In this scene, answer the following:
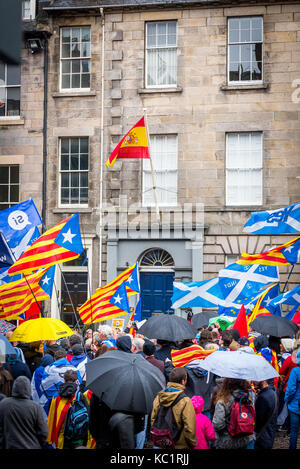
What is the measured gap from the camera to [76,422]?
23.8 feet

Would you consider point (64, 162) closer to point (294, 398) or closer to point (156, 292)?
point (156, 292)

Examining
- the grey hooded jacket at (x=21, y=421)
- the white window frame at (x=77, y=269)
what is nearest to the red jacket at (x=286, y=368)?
the grey hooded jacket at (x=21, y=421)

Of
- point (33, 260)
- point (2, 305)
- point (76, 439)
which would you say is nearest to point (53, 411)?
point (76, 439)

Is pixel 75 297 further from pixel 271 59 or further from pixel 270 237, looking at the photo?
pixel 271 59

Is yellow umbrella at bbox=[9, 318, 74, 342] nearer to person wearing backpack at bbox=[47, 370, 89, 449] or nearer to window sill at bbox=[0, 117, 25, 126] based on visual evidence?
person wearing backpack at bbox=[47, 370, 89, 449]

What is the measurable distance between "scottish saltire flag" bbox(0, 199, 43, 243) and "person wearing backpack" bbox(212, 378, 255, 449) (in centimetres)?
715

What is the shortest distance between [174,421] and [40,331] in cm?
368

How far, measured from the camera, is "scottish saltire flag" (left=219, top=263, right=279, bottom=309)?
13.5 meters

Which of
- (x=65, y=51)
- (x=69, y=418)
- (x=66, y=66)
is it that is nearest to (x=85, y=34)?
(x=65, y=51)

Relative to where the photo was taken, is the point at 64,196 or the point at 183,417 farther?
the point at 64,196

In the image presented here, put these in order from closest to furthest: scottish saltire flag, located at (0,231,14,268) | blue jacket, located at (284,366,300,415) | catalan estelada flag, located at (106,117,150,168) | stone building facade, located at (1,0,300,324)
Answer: blue jacket, located at (284,366,300,415)
scottish saltire flag, located at (0,231,14,268)
catalan estelada flag, located at (106,117,150,168)
stone building facade, located at (1,0,300,324)

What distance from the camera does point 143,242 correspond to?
A: 2091 centimetres

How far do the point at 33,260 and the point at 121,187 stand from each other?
33.9ft

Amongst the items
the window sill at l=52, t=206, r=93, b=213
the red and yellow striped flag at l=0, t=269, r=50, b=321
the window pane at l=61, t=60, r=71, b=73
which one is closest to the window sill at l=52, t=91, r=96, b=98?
the window pane at l=61, t=60, r=71, b=73
